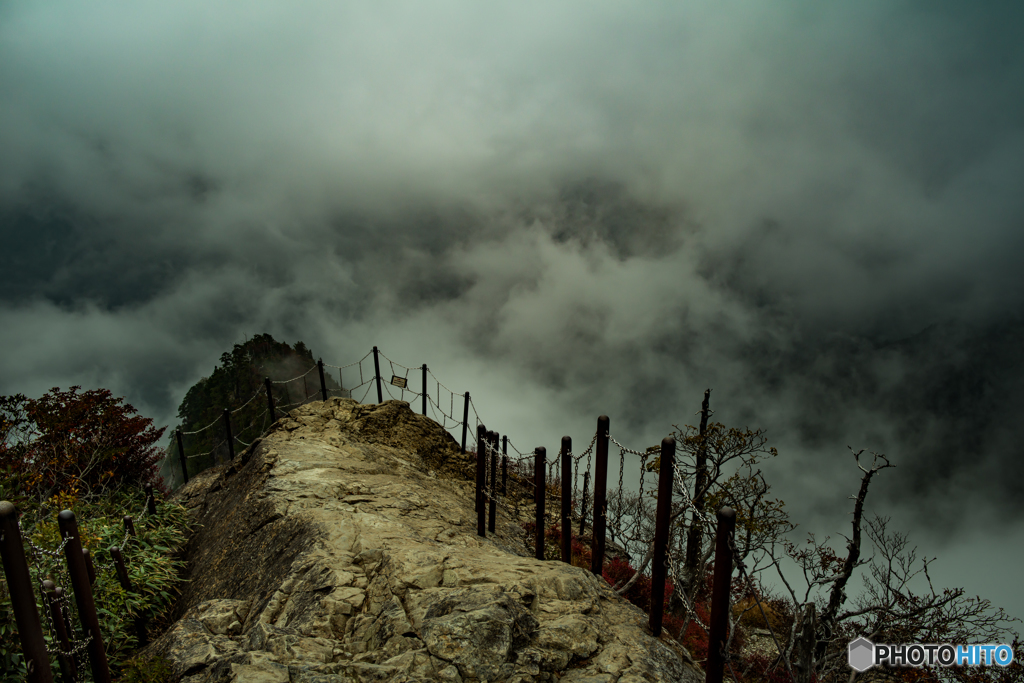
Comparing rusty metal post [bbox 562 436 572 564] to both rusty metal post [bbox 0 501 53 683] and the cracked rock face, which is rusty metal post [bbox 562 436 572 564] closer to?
the cracked rock face

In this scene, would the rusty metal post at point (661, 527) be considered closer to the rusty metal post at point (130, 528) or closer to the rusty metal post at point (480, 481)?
the rusty metal post at point (480, 481)

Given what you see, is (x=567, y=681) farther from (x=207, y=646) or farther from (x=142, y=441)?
(x=142, y=441)

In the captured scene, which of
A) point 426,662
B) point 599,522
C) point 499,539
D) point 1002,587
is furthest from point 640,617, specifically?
point 1002,587

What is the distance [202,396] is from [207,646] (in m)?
58.7

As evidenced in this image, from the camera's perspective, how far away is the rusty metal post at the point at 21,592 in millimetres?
3195

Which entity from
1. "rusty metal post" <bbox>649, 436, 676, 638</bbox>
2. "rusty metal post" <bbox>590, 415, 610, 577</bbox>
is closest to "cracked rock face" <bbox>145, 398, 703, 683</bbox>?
"rusty metal post" <bbox>649, 436, 676, 638</bbox>

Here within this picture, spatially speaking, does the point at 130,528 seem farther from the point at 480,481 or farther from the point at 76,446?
the point at 76,446

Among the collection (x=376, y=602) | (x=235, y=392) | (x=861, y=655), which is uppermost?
(x=235, y=392)

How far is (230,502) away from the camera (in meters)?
8.30

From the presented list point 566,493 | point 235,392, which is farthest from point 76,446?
point 235,392

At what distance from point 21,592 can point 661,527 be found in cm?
490

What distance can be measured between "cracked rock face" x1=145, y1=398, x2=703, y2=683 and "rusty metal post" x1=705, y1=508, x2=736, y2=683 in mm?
506

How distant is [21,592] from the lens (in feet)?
10.6

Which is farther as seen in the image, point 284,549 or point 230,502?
point 230,502
